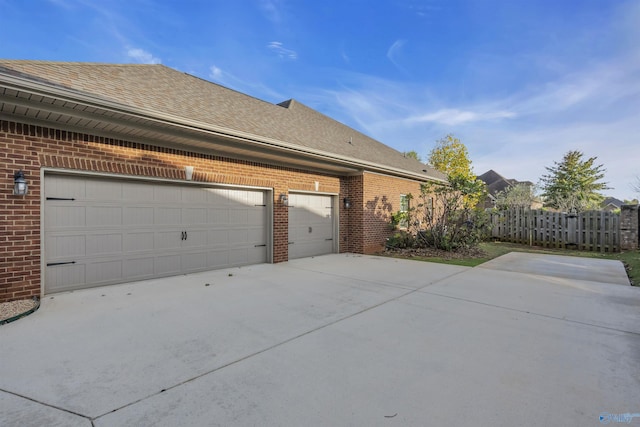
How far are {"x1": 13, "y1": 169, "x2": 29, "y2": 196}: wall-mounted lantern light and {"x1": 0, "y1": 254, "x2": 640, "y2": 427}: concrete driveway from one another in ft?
5.83

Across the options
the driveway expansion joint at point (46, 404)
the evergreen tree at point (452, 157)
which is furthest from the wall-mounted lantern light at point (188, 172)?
the evergreen tree at point (452, 157)

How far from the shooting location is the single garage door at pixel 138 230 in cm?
541

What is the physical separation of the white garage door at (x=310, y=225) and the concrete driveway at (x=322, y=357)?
12.5 ft

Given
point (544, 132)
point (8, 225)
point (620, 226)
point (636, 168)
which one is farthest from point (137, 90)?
point (636, 168)

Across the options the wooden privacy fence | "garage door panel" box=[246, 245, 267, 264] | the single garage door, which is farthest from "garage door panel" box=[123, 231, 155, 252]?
the wooden privacy fence

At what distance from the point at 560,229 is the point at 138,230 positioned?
15.3 metres

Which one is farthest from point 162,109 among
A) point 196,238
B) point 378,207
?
point 378,207

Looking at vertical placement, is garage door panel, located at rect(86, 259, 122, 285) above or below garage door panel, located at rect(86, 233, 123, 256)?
below

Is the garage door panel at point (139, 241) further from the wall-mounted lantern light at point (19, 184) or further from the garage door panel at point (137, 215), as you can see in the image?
the wall-mounted lantern light at point (19, 184)

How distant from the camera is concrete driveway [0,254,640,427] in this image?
7.09 ft

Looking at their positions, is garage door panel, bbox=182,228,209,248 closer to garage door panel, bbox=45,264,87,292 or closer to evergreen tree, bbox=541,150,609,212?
garage door panel, bbox=45,264,87,292

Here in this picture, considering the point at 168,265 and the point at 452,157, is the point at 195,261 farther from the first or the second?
the point at 452,157

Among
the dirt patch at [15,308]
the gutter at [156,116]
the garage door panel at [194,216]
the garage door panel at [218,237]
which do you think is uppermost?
the gutter at [156,116]

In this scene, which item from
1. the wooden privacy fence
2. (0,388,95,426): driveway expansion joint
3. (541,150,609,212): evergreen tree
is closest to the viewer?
(0,388,95,426): driveway expansion joint
